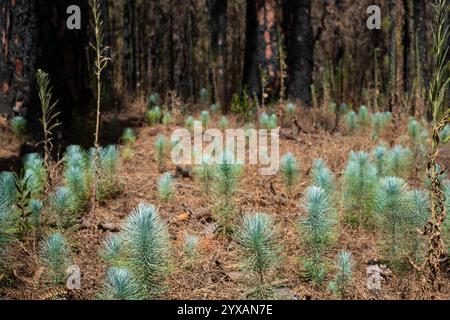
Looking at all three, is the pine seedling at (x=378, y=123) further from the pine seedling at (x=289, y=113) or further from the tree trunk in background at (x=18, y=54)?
the tree trunk in background at (x=18, y=54)

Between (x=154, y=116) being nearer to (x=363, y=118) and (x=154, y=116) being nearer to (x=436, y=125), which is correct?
(x=363, y=118)

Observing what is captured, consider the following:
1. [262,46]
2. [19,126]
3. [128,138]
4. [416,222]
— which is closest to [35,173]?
[19,126]

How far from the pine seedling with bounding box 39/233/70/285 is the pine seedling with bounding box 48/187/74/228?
0.52m

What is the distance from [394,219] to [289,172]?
974 mm

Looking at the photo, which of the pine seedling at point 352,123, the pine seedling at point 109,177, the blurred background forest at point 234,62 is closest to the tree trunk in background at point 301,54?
the blurred background forest at point 234,62

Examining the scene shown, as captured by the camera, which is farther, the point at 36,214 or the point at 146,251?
the point at 36,214

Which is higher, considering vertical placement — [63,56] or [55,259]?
[63,56]

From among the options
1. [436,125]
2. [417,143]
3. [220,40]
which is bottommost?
[417,143]

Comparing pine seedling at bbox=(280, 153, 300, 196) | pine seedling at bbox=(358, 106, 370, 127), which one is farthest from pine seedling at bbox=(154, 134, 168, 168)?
pine seedling at bbox=(358, 106, 370, 127)

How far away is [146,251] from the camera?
2.20 m

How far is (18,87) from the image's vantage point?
4355mm

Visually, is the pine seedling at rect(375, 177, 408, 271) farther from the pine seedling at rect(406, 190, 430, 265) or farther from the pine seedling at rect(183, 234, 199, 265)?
the pine seedling at rect(183, 234, 199, 265)

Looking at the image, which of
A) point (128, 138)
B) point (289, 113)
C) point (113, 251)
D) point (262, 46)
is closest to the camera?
point (113, 251)

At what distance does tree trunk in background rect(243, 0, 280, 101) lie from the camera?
642cm
